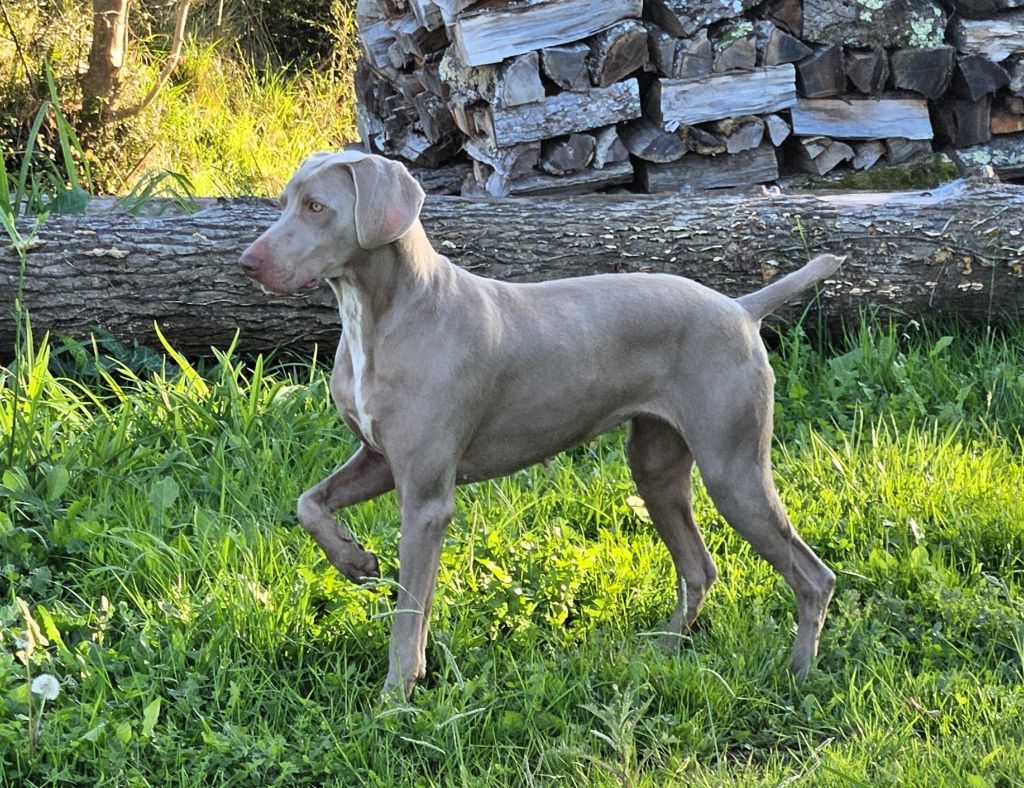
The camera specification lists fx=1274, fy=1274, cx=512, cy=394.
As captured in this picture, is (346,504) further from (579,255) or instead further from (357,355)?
(579,255)

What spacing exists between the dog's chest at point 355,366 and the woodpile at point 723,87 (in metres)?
3.13

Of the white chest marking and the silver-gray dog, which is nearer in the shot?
the silver-gray dog

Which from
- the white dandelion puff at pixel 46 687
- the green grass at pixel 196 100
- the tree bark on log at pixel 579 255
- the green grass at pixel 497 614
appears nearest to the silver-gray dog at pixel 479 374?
the green grass at pixel 497 614

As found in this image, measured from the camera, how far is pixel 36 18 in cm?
816

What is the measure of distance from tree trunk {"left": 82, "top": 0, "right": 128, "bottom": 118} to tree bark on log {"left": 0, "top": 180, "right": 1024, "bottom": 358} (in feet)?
9.38

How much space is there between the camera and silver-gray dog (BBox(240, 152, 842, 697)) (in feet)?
9.77

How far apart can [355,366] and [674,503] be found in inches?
40.6

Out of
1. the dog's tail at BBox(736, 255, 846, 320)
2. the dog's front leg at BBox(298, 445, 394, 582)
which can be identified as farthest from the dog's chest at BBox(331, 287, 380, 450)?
the dog's tail at BBox(736, 255, 846, 320)

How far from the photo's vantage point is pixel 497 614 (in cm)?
357

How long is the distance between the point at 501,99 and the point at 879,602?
325 cm

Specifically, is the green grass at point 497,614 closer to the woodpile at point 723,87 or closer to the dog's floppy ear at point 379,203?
the dog's floppy ear at point 379,203

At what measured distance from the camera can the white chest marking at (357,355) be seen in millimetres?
3123

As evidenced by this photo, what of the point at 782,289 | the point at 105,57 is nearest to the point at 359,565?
the point at 782,289

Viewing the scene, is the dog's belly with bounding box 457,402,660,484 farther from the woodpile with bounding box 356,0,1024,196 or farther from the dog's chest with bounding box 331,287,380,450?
the woodpile with bounding box 356,0,1024,196
